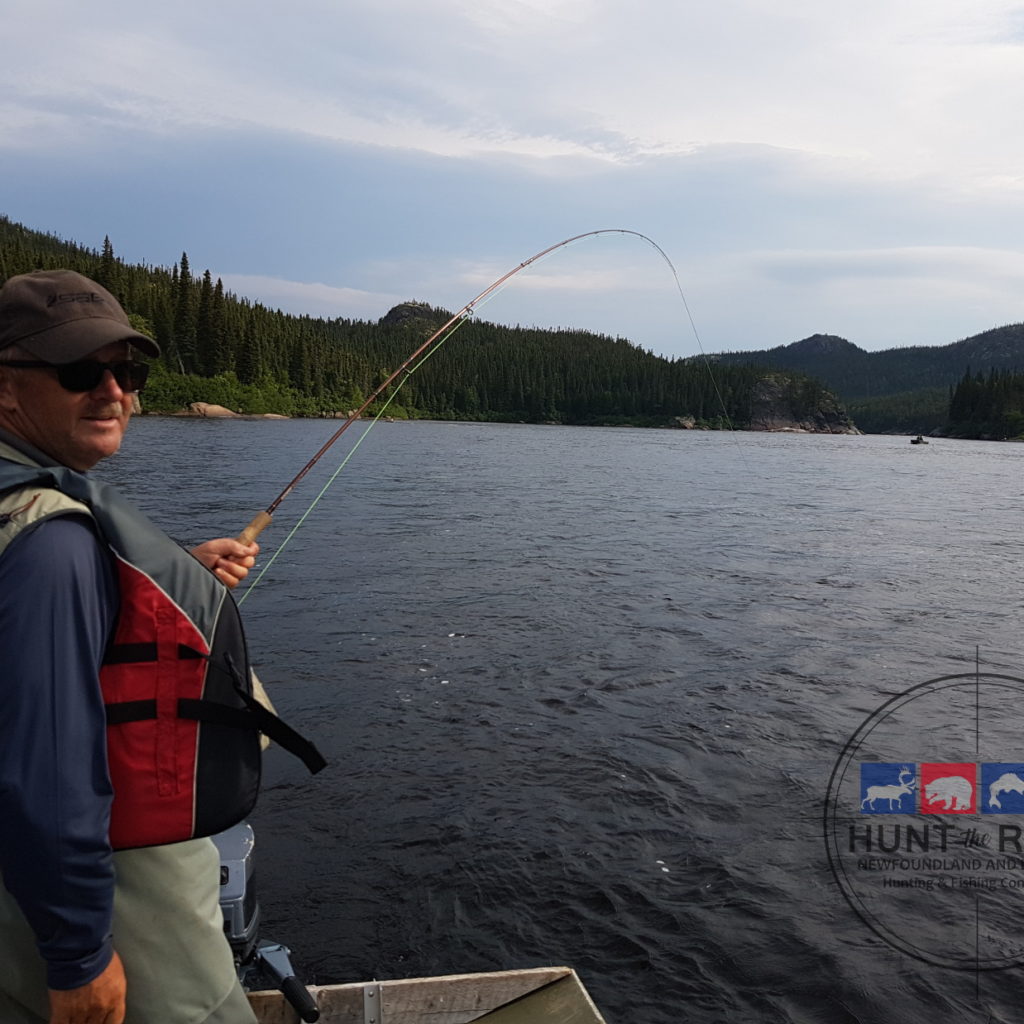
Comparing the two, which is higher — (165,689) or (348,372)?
(348,372)

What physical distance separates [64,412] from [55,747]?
823 mm

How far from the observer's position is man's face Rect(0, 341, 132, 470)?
6.81ft

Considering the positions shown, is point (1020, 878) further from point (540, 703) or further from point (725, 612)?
point (725, 612)

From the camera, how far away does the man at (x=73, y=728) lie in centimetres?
178

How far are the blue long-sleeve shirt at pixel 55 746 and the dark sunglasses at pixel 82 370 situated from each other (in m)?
0.40

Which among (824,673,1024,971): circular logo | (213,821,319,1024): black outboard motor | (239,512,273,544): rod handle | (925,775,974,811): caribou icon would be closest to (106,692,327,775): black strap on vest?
(239,512,273,544): rod handle

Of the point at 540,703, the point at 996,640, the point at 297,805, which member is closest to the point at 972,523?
the point at 996,640

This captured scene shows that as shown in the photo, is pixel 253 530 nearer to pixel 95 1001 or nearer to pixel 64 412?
pixel 64 412

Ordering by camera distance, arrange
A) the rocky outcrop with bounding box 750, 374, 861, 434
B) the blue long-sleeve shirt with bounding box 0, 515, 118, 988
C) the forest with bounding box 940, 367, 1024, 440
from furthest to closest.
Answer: the rocky outcrop with bounding box 750, 374, 861, 434
the forest with bounding box 940, 367, 1024, 440
the blue long-sleeve shirt with bounding box 0, 515, 118, 988

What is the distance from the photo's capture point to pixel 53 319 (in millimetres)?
2023

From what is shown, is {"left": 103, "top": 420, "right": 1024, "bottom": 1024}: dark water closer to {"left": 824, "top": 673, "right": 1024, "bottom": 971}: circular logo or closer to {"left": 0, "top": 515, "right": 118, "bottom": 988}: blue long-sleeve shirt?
{"left": 824, "top": 673, "right": 1024, "bottom": 971}: circular logo

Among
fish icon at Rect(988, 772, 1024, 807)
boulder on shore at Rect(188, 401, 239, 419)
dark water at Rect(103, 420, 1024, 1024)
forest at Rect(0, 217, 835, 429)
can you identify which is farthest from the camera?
forest at Rect(0, 217, 835, 429)

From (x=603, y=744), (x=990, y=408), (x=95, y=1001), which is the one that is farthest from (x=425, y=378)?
(x=95, y=1001)

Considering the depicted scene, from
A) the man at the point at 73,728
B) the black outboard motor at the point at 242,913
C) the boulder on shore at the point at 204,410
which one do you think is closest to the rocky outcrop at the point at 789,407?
the boulder on shore at the point at 204,410
